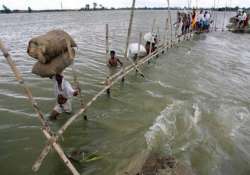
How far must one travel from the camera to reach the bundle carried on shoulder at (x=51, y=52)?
201 inches

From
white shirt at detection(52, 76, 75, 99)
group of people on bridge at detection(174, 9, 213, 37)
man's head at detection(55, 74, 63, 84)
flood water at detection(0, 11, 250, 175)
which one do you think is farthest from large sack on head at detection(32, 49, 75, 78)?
group of people on bridge at detection(174, 9, 213, 37)

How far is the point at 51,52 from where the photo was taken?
208 inches

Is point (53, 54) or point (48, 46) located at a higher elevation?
point (48, 46)

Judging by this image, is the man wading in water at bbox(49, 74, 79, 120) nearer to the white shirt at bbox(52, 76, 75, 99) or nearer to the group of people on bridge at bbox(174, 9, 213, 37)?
the white shirt at bbox(52, 76, 75, 99)

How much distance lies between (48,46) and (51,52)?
0.17 metres

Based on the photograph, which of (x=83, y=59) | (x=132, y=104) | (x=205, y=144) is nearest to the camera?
(x=205, y=144)

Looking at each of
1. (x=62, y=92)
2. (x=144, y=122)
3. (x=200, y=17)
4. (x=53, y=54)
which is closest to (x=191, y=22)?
(x=200, y=17)

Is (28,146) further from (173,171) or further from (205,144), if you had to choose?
(205,144)

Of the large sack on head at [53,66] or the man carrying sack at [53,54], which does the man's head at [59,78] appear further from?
the large sack on head at [53,66]

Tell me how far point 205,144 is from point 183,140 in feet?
1.61

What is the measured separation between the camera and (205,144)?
6.02m

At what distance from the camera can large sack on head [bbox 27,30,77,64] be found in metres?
5.09

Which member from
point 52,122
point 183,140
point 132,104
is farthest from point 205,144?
point 52,122

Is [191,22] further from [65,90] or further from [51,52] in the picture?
[51,52]
